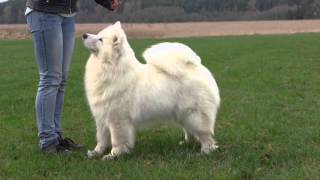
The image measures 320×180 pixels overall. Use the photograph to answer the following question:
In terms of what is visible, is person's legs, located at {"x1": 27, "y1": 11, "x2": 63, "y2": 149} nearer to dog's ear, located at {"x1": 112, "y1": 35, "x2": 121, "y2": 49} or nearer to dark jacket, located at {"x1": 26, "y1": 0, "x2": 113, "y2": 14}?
dark jacket, located at {"x1": 26, "y1": 0, "x2": 113, "y2": 14}

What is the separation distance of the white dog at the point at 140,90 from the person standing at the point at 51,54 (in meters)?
0.35

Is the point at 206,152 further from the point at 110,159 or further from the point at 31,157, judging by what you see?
the point at 31,157

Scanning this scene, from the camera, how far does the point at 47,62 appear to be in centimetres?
585

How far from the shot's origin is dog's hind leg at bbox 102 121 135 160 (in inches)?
231

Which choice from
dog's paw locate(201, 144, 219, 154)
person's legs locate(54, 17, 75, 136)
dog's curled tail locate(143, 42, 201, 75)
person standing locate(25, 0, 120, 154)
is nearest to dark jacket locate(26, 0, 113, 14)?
person standing locate(25, 0, 120, 154)

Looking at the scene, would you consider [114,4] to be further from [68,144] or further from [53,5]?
[68,144]

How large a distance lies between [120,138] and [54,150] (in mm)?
786

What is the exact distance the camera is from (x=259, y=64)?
16719 millimetres

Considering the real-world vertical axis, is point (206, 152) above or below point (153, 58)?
below

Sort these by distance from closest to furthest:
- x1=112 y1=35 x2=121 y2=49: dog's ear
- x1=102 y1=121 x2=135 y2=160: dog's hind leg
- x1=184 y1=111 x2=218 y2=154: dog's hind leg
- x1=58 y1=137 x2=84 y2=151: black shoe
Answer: x1=112 y1=35 x2=121 y2=49: dog's ear → x1=102 y1=121 x2=135 y2=160: dog's hind leg → x1=184 y1=111 x2=218 y2=154: dog's hind leg → x1=58 y1=137 x2=84 y2=151: black shoe

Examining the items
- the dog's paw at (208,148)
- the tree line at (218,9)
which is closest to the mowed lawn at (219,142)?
the dog's paw at (208,148)

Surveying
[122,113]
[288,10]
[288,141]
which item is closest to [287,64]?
[288,141]

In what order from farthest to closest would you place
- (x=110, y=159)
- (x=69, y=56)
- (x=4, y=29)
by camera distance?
1. (x=4, y=29)
2. (x=69, y=56)
3. (x=110, y=159)

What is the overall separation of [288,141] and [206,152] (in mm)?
1059
